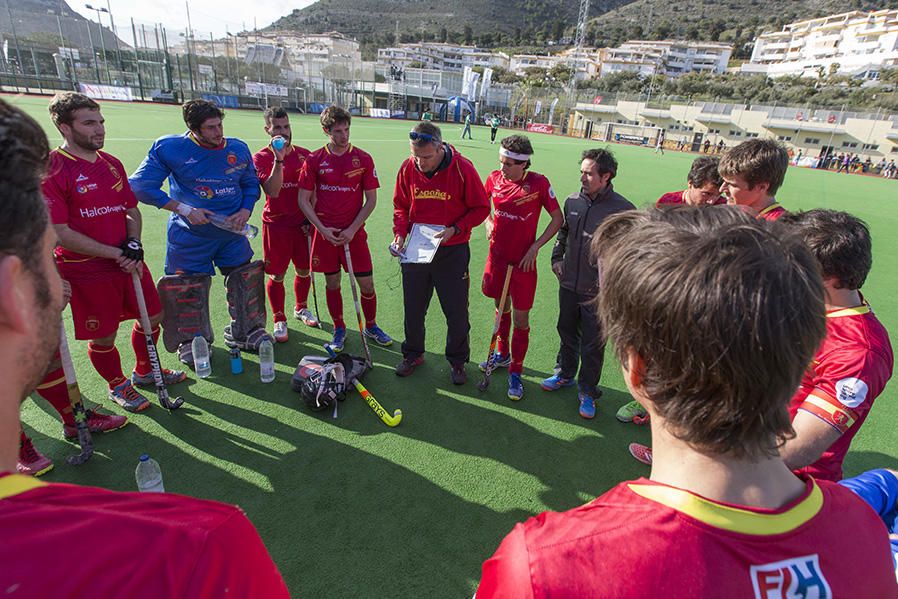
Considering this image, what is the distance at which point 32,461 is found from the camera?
308cm

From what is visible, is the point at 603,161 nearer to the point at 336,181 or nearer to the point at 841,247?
the point at 841,247

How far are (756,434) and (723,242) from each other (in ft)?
1.28

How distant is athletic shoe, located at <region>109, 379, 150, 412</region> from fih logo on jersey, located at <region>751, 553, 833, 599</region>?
4315 millimetres

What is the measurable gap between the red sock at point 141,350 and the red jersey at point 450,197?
271 centimetres

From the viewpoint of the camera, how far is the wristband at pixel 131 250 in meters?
3.60

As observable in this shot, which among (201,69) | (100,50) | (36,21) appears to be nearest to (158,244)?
(201,69)

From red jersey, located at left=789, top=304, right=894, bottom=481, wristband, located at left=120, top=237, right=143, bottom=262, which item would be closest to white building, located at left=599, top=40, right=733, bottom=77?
wristband, located at left=120, top=237, right=143, bottom=262

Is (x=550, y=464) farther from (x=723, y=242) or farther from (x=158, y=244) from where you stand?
(x=158, y=244)

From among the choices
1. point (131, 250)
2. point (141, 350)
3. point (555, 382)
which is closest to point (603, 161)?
point (555, 382)

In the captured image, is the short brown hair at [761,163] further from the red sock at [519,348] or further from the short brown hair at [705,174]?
the red sock at [519,348]

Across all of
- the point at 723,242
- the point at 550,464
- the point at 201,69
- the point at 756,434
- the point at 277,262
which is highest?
the point at 201,69

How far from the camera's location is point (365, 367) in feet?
14.6

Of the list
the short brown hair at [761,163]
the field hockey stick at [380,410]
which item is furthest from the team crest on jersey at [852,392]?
the field hockey stick at [380,410]

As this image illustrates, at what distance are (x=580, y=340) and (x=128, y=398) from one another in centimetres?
409
